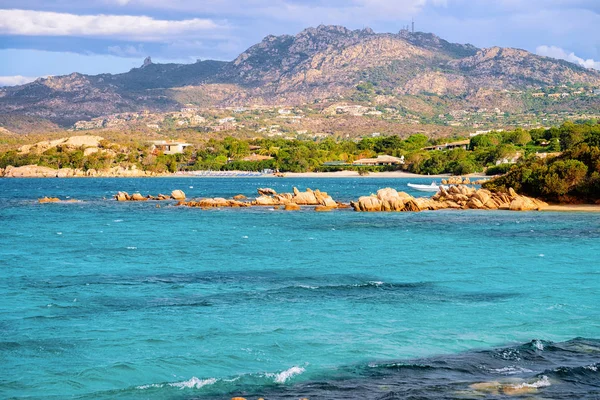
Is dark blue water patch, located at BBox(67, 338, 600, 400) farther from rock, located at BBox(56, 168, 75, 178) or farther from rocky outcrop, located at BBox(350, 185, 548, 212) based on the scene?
rock, located at BBox(56, 168, 75, 178)

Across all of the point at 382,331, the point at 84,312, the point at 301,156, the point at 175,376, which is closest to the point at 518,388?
the point at 382,331

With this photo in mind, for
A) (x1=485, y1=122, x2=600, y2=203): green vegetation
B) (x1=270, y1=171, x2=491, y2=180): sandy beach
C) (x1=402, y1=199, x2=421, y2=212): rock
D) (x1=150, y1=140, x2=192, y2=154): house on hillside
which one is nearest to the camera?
(x1=485, y1=122, x2=600, y2=203): green vegetation

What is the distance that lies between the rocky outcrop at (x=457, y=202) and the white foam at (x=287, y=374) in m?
39.4

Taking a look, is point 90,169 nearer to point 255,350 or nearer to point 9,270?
point 9,270

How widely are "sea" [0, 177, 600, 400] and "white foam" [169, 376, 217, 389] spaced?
0.06 metres

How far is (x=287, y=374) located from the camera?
44.7 feet

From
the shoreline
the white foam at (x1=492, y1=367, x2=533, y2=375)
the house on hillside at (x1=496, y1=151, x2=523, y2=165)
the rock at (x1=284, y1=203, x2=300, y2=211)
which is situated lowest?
the white foam at (x1=492, y1=367, x2=533, y2=375)

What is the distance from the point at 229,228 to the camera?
42688mm

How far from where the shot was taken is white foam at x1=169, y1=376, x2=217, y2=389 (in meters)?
13.0

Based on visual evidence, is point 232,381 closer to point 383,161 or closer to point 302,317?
point 302,317

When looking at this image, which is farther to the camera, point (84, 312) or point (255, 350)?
point (84, 312)

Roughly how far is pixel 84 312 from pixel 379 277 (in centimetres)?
1013

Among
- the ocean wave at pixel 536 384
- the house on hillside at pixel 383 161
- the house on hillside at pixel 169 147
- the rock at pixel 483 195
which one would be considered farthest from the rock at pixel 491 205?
the house on hillside at pixel 169 147

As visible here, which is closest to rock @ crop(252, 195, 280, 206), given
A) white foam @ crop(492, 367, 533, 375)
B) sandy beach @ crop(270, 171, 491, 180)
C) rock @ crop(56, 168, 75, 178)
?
white foam @ crop(492, 367, 533, 375)
